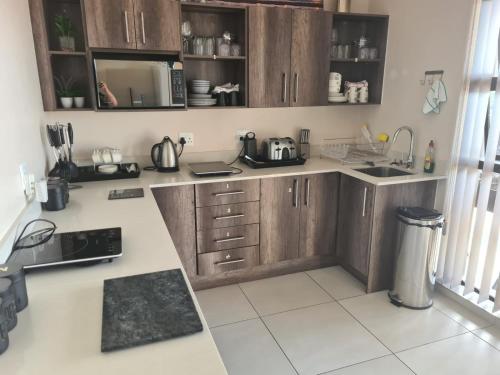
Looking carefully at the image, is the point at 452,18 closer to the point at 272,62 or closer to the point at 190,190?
the point at 272,62

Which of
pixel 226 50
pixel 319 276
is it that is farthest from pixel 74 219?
pixel 319 276

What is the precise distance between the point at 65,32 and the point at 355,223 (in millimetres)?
2448

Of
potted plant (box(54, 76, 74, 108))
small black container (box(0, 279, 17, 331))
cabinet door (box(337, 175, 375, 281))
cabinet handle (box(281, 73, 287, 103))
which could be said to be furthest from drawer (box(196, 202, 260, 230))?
small black container (box(0, 279, 17, 331))

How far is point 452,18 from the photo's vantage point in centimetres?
249

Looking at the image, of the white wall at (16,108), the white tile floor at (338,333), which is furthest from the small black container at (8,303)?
the white tile floor at (338,333)

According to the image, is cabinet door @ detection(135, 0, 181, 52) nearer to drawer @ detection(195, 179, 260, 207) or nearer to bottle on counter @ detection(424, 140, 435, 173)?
drawer @ detection(195, 179, 260, 207)

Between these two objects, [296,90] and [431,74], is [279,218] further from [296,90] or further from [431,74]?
[431,74]

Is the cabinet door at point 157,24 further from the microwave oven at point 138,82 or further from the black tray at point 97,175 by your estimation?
the black tray at point 97,175

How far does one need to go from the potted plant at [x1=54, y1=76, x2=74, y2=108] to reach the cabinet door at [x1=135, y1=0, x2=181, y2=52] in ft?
1.91

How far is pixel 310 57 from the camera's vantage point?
290cm

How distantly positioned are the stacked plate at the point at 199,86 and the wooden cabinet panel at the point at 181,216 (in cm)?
76

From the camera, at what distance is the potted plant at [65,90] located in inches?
98.3

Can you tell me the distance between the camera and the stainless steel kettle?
2727 millimetres

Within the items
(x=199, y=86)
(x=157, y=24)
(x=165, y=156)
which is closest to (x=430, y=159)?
(x=199, y=86)
